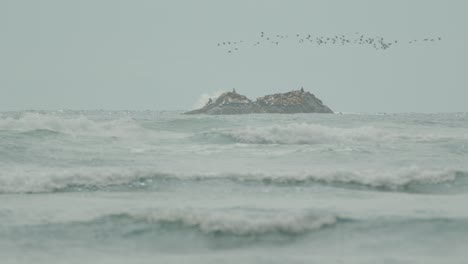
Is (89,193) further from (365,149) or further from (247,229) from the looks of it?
(365,149)

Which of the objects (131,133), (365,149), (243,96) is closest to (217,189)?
(365,149)

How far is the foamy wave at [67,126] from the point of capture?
27484 millimetres

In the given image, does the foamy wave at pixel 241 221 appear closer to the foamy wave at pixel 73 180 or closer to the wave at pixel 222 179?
the wave at pixel 222 179

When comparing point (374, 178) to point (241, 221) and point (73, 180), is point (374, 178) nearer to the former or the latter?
point (241, 221)

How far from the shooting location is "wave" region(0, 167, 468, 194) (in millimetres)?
14180

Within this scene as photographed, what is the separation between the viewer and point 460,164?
62.4 ft

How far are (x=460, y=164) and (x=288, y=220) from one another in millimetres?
10607

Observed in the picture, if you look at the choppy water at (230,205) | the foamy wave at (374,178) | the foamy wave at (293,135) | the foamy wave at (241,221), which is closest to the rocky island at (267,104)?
the foamy wave at (293,135)

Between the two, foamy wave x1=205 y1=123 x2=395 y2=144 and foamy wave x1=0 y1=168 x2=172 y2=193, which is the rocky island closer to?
foamy wave x1=205 y1=123 x2=395 y2=144

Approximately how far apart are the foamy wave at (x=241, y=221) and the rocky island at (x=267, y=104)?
8330cm

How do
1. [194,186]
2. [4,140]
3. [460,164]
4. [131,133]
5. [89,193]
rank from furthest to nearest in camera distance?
[131,133] → [4,140] → [460,164] → [194,186] → [89,193]

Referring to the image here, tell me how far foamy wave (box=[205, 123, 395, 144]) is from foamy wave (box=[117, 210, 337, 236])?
1587 cm

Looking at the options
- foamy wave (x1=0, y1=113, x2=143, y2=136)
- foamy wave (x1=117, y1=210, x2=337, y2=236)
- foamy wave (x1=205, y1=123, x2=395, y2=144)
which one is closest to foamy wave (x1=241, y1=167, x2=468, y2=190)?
foamy wave (x1=117, y1=210, x2=337, y2=236)

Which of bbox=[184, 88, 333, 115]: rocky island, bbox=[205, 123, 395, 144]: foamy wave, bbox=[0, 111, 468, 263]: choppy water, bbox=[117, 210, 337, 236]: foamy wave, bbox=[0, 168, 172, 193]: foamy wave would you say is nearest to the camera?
bbox=[0, 111, 468, 263]: choppy water
